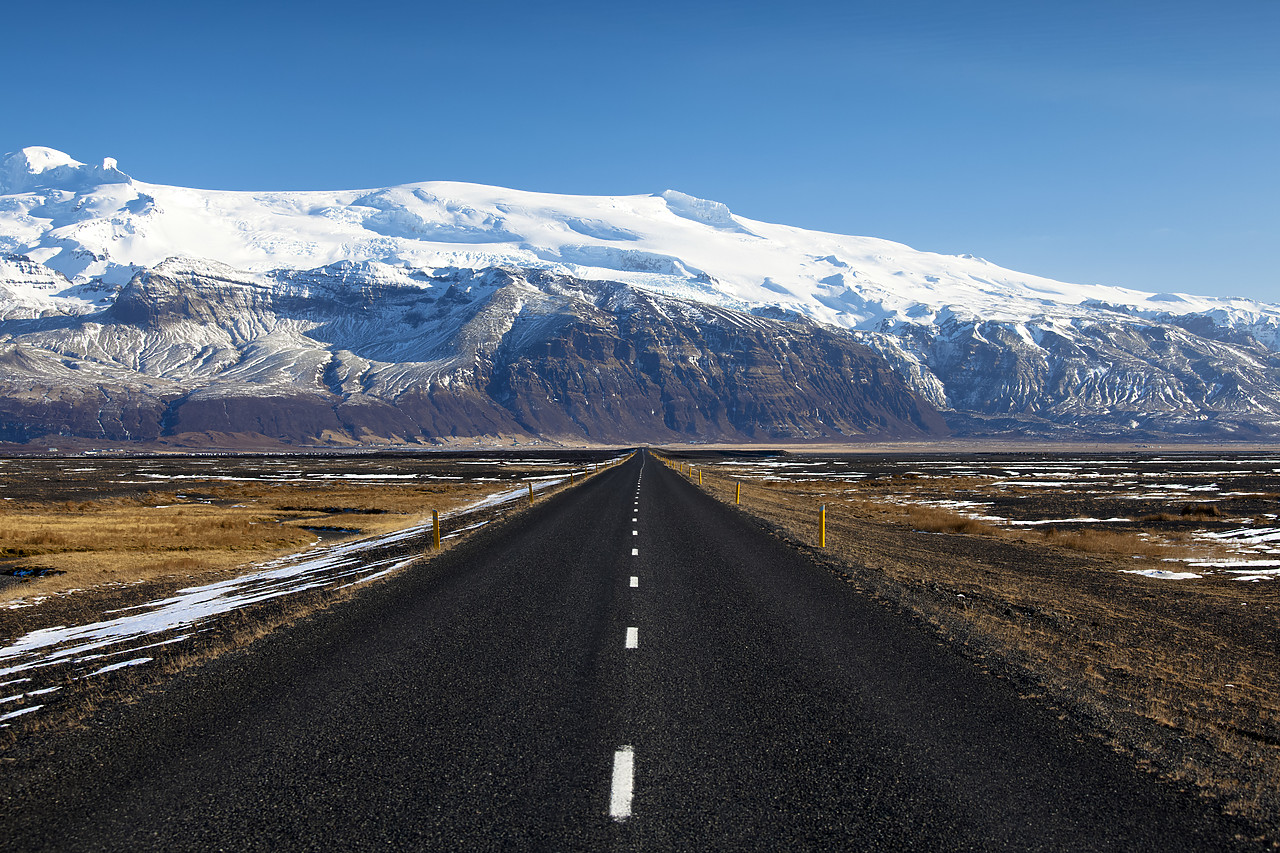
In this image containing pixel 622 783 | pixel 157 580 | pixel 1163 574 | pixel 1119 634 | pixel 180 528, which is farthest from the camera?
pixel 180 528

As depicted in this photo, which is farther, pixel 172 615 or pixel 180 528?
pixel 180 528

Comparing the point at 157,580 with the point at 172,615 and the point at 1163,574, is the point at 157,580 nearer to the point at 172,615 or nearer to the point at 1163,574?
the point at 172,615

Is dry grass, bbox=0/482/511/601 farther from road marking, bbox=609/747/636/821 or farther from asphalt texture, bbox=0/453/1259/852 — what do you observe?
road marking, bbox=609/747/636/821

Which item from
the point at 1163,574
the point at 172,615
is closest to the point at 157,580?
the point at 172,615

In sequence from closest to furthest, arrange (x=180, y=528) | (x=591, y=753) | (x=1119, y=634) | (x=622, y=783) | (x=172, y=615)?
1. (x=622, y=783)
2. (x=591, y=753)
3. (x=1119, y=634)
4. (x=172, y=615)
5. (x=180, y=528)

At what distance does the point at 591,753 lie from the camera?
22.1ft

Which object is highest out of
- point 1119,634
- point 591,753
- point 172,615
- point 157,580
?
point 591,753

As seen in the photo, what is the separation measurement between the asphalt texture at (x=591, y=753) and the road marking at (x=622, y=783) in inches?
0.9

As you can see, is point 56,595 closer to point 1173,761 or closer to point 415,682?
point 415,682

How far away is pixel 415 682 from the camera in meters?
8.84

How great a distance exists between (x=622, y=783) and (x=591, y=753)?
2.16 ft

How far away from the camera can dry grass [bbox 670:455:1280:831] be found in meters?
7.18

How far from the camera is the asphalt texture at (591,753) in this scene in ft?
17.9

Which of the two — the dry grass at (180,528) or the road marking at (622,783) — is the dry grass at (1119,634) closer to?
the road marking at (622,783)
